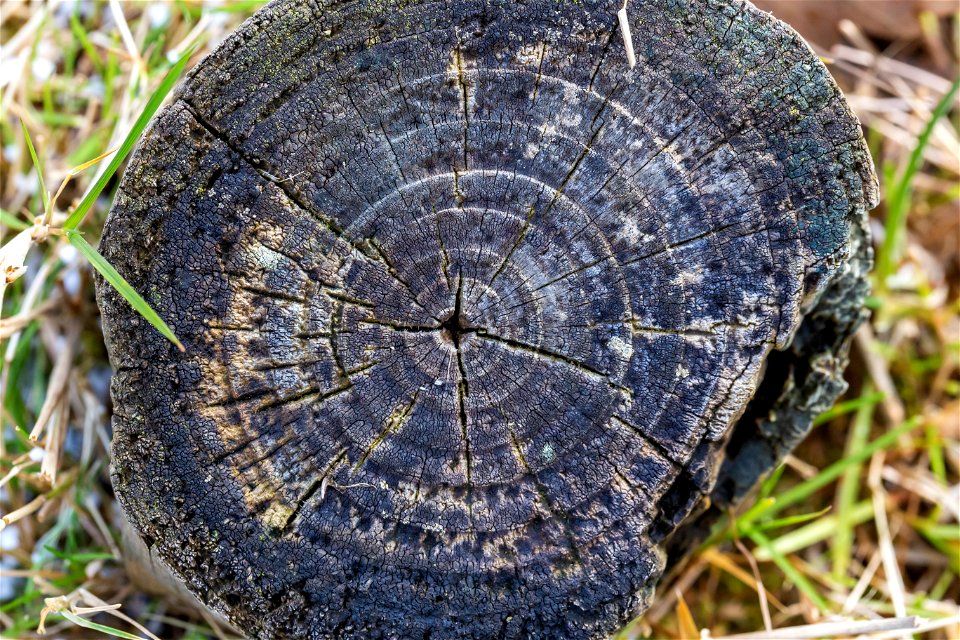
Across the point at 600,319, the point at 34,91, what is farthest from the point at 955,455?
the point at 34,91

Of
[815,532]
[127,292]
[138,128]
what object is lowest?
[815,532]

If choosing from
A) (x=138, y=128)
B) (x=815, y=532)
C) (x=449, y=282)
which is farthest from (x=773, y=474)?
(x=138, y=128)

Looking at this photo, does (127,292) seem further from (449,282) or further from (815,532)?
(815,532)

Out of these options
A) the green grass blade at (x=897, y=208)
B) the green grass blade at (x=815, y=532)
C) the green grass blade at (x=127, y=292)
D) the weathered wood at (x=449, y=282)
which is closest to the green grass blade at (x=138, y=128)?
the weathered wood at (x=449, y=282)

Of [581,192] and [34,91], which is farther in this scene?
[34,91]

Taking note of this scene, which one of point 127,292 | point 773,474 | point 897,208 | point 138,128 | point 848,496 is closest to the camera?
point 127,292

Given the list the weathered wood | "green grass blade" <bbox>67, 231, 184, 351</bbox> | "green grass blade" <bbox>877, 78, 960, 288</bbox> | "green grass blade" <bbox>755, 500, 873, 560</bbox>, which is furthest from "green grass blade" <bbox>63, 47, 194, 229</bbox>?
"green grass blade" <bbox>755, 500, 873, 560</bbox>

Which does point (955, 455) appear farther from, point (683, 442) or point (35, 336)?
point (35, 336)
